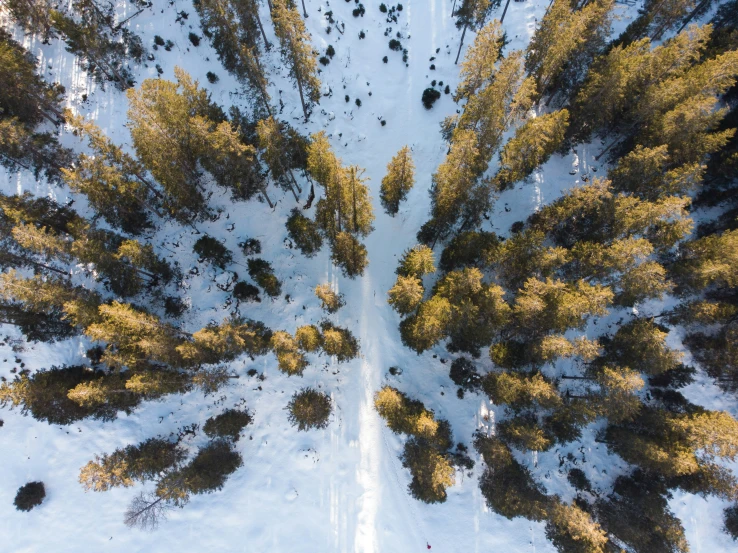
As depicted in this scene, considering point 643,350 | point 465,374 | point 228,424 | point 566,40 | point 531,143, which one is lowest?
point 228,424

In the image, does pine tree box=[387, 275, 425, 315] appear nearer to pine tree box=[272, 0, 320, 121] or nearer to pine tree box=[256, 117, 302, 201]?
pine tree box=[256, 117, 302, 201]

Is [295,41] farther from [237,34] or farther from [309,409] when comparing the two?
[309,409]

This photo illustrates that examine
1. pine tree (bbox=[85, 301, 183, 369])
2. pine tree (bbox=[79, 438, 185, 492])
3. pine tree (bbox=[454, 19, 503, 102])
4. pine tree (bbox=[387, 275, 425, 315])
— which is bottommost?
pine tree (bbox=[79, 438, 185, 492])

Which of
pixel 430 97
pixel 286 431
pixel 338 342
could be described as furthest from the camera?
pixel 430 97

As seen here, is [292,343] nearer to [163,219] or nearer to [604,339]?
[163,219]

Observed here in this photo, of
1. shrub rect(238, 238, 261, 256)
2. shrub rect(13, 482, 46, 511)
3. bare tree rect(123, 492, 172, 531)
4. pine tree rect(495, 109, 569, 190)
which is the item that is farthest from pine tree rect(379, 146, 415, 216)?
shrub rect(13, 482, 46, 511)

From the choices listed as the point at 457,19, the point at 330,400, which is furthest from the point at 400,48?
the point at 330,400

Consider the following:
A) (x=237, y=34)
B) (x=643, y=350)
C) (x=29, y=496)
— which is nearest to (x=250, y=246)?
(x=237, y=34)
